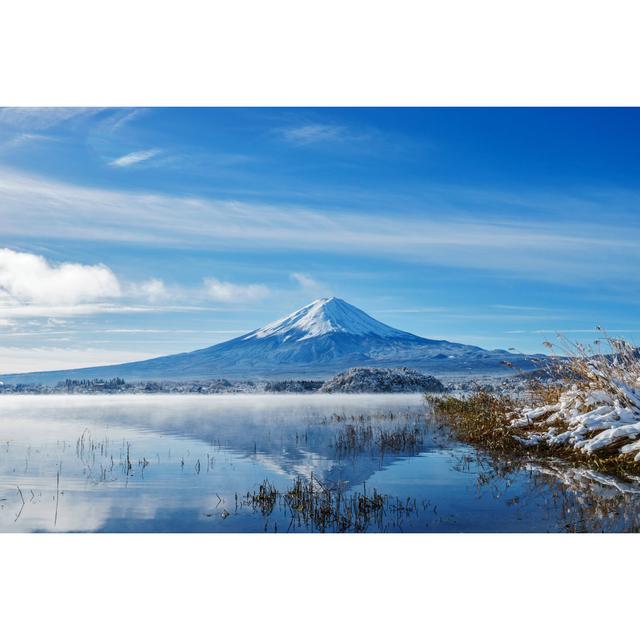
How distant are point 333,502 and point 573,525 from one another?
2311 millimetres

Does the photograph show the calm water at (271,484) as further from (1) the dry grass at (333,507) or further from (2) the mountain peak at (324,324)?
(2) the mountain peak at (324,324)

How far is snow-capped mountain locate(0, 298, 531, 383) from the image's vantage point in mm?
115375

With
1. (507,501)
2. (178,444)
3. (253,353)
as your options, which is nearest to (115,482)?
(178,444)

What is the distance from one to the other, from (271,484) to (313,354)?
→ 400ft

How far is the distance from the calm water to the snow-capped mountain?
9223cm

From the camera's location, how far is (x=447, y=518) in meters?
5.90

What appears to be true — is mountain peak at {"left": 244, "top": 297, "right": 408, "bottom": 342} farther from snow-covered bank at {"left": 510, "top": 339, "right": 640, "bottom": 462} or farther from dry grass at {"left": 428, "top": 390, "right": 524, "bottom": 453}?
snow-covered bank at {"left": 510, "top": 339, "right": 640, "bottom": 462}

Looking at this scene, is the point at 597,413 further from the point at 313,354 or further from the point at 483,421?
the point at 313,354

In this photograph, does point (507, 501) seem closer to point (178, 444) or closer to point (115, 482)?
point (115, 482)

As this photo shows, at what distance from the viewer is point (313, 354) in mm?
129375

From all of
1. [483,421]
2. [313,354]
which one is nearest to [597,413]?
[483,421]

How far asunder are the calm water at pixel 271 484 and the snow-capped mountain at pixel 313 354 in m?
92.2

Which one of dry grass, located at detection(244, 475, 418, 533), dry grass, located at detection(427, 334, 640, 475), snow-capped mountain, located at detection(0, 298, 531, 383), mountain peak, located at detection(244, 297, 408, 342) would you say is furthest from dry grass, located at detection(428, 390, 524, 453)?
mountain peak, located at detection(244, 297, 408, 342)

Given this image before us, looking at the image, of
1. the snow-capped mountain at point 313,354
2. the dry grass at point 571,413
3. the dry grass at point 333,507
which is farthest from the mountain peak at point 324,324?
the dry grass at point 333,507
